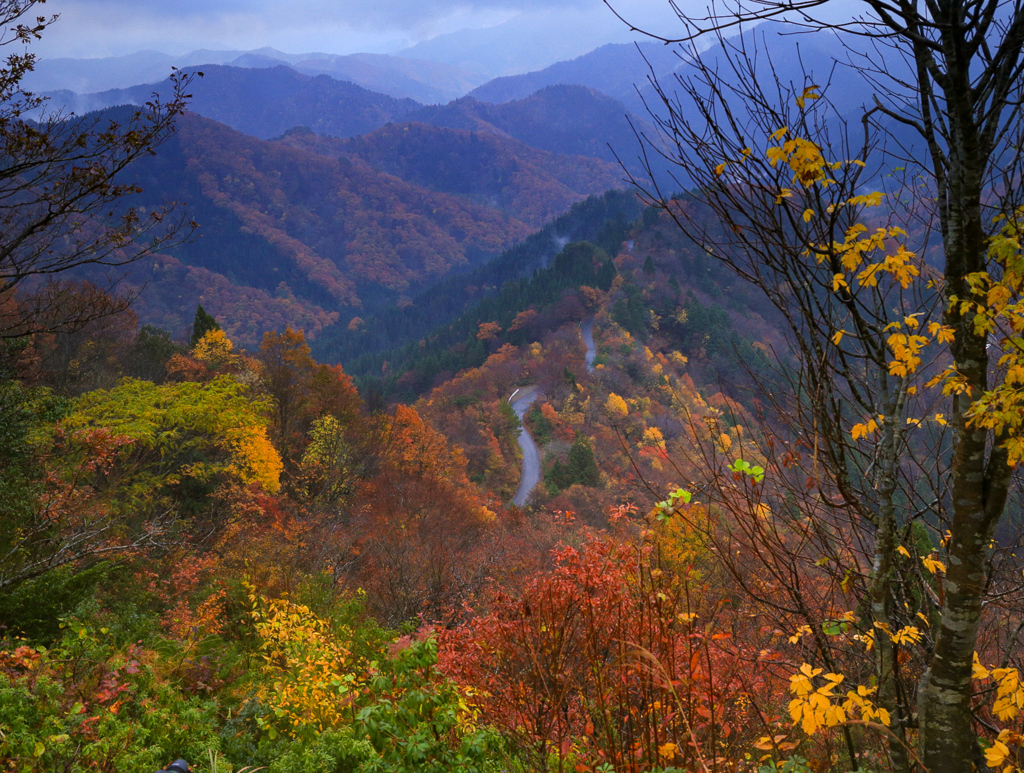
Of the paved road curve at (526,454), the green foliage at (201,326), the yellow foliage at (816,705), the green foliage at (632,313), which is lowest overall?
the paved road curve at (526,454)

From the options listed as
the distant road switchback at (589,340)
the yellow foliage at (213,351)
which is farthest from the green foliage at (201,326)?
the distant road switchback at (589,340)

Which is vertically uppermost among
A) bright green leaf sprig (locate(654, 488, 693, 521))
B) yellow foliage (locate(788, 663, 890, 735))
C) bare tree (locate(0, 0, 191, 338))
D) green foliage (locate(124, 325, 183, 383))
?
bare tree (locate(0, 0, 191, 338))

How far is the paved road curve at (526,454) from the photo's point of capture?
132 ft

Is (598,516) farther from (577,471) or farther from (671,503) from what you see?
(671,503)

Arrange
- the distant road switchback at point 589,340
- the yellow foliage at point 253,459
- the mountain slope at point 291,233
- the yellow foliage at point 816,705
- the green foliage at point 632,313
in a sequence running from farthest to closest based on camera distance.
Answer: the mountain slope at point 291,233, the green foliage at point 632,313, the distant road switchback at point 589,340, the yellow foliage at point 253,459, the yellow foliage at point 816,705

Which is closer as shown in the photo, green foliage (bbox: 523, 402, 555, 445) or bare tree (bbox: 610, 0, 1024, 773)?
bare tree (bbox: 610, 0, 1024, 773)

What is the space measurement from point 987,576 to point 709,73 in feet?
9.91

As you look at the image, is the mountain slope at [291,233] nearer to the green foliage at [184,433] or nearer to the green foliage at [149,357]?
the green foliage at [149,357]

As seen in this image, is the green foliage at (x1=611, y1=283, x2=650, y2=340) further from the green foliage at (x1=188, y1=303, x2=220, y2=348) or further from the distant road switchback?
the green foliage at (x1=188, y1=303, x2=220, y2=348)

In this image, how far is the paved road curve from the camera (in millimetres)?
40281

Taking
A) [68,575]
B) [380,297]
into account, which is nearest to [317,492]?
[68,575]

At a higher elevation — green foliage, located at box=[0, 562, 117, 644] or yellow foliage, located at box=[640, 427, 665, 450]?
green foliage, located at box=[0, 562, 117, 644]

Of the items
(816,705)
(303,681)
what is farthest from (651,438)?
(816,705)

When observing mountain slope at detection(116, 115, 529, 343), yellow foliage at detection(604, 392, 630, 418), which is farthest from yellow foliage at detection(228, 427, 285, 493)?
mountain slope at detection(116, 115, 529, 343)
